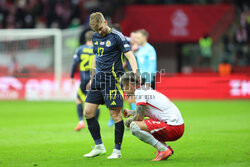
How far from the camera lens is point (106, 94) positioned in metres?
7.02

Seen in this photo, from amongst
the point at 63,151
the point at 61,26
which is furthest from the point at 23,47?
the point at 63,151

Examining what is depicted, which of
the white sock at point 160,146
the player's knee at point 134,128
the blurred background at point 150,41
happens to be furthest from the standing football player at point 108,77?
the blurred background at point 150,41

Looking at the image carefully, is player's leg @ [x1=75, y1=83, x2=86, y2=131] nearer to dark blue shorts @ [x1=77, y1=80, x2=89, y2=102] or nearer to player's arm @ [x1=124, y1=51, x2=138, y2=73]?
dark blue shorts @ [x1=77, y1=80, x2=89, y2=102]

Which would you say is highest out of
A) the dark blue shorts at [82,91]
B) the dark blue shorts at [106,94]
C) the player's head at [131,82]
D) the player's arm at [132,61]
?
the player's arm at [132,61]

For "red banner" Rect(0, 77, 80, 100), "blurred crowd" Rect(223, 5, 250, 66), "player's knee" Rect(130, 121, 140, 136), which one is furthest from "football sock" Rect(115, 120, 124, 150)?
"blurred crowd" Rect(223, 5, 250, 66)

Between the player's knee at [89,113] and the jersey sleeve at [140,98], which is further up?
the jersey sleeve at [140,98]

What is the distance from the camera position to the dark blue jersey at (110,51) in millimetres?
7012

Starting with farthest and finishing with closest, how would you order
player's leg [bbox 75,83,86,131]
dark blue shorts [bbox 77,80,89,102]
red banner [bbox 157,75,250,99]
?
red banner [bbox 157,75,250,99], dark blue shorts [bbox 77,80,89,102], player's leg [bbox 75,83,86,131]

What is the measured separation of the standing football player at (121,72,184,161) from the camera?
254 inches

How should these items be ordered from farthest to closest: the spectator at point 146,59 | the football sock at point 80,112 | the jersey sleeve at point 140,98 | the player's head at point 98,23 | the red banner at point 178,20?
1. the red banner at point 178,20
2. the football sock at point 80,112
3. the spectator at point 146,59
4. the player's head at point 98,23
5. the jersey sleeve at point 140,98

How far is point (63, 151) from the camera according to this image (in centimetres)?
758

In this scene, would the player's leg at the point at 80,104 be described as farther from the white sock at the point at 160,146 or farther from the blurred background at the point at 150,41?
the blurred background at the point at 150,41

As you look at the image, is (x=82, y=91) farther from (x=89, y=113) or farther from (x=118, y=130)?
(x=118, y=130)

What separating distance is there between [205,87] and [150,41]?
5.50m
